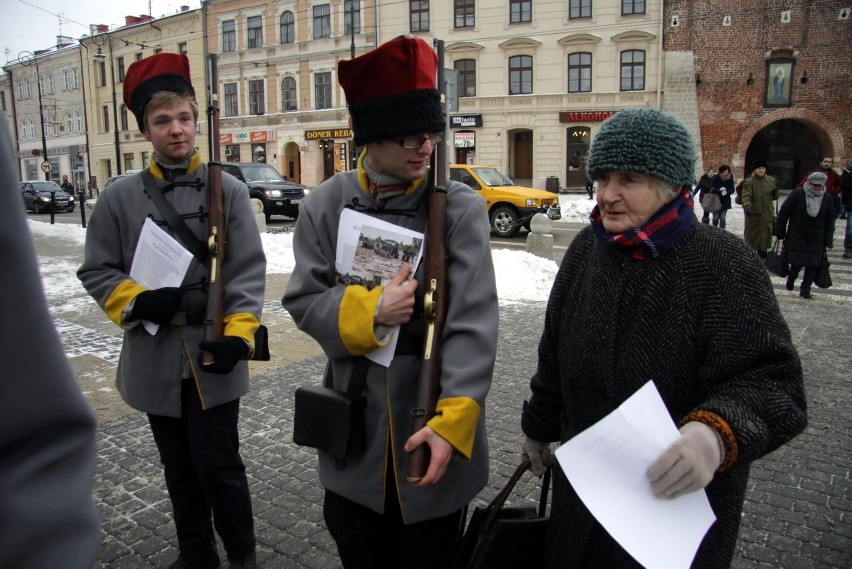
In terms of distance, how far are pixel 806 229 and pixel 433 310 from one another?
28.1 ft

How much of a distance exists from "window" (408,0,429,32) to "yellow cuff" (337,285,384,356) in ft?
112

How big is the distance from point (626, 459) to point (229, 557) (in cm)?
189

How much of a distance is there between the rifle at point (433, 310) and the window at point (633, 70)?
30821mm

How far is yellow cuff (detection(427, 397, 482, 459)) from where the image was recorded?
165 centimetres

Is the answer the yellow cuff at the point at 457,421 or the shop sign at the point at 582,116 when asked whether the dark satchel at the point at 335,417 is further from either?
the shop sign at the point at 582,116

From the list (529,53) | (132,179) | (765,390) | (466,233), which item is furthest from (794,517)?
(529,53)

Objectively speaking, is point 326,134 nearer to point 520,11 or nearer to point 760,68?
point 520,11

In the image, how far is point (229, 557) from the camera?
2.64m

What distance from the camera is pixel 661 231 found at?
1594mm

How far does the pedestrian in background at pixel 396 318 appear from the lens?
1767mm

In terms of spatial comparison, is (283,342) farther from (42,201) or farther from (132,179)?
(42,201)

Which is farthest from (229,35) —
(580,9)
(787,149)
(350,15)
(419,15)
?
(787,149)

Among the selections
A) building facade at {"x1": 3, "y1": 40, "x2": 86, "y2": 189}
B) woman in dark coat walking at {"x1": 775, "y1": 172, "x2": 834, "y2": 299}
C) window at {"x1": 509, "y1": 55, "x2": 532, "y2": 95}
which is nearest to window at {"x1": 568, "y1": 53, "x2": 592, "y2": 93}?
window at {"x1": 509, "y1": 55, "x2": 532, "y2": 95}

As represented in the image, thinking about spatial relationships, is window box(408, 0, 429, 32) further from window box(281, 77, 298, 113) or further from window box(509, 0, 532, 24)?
window box(281, 77, 298, 113)
